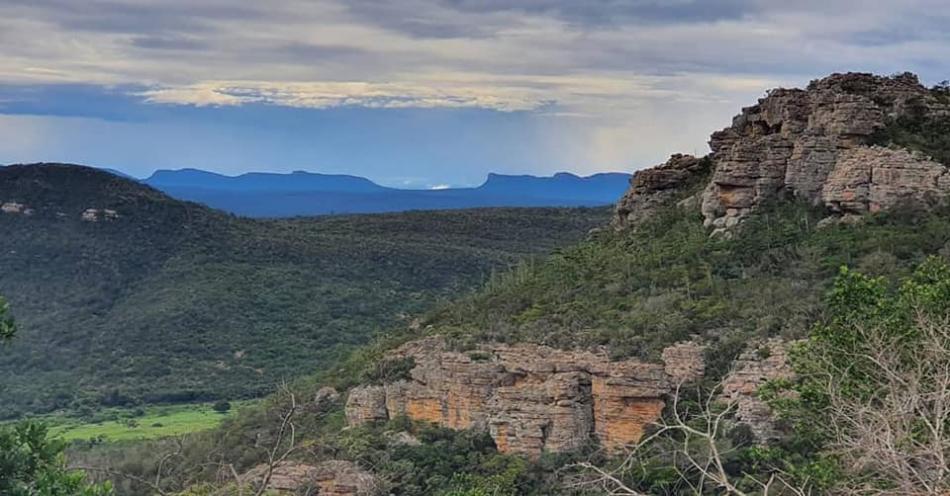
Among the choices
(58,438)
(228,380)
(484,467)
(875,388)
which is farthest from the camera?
(228,380)

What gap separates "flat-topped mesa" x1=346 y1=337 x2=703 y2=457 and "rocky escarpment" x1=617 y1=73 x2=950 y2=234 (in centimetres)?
757

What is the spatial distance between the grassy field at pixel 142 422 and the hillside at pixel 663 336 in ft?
42.4

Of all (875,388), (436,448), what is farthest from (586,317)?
(875,388)

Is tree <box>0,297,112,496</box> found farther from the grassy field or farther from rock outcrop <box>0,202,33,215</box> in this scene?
rock outcrop <box>0,202,33,215</box>

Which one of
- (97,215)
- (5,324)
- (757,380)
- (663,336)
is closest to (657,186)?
(663,336)

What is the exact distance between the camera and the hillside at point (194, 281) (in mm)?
60844

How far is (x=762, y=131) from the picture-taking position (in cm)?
3584

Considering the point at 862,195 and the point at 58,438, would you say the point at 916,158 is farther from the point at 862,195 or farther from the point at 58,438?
the point at 58,438

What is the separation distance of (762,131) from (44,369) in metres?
42.2

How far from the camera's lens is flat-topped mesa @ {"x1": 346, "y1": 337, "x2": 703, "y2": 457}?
2608 centimetres

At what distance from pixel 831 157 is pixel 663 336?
7.85m

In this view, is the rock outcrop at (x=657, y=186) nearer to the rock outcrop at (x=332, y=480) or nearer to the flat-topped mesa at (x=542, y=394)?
the flat-topped mesa at (x=542, y=394)

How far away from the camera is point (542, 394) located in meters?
27.0

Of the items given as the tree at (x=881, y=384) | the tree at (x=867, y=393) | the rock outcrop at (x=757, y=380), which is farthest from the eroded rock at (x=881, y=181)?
the tree at (x=867, y=393)
